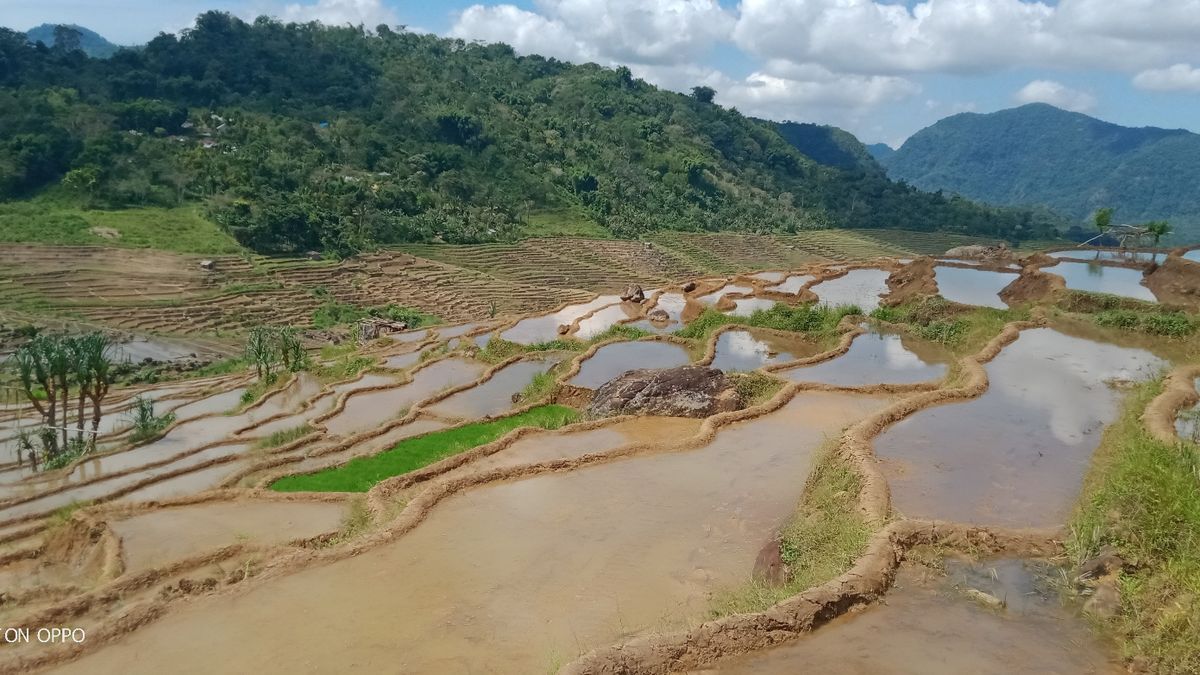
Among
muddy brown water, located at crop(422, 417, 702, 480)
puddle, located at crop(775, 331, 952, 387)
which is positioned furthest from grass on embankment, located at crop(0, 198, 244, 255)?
puddle, located at crop(775, 331, 952, 387)

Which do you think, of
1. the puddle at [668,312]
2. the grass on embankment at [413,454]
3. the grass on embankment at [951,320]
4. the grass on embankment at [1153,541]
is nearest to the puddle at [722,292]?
the puddle at [668,312]

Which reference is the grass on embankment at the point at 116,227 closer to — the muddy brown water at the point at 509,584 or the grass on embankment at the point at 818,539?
the muddy brown water at the point at 509,584

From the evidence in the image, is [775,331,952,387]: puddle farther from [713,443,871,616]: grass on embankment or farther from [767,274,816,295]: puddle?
[767,274,816,295]: puddle

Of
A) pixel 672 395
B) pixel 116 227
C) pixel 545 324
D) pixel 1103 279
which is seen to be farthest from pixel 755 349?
pixel 116 227

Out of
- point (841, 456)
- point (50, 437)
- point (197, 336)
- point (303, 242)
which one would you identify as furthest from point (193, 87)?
point (841, 456)

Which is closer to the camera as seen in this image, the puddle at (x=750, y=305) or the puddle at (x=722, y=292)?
the puddle at (x=750, y=305)

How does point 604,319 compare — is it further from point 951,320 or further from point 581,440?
point 581,440
